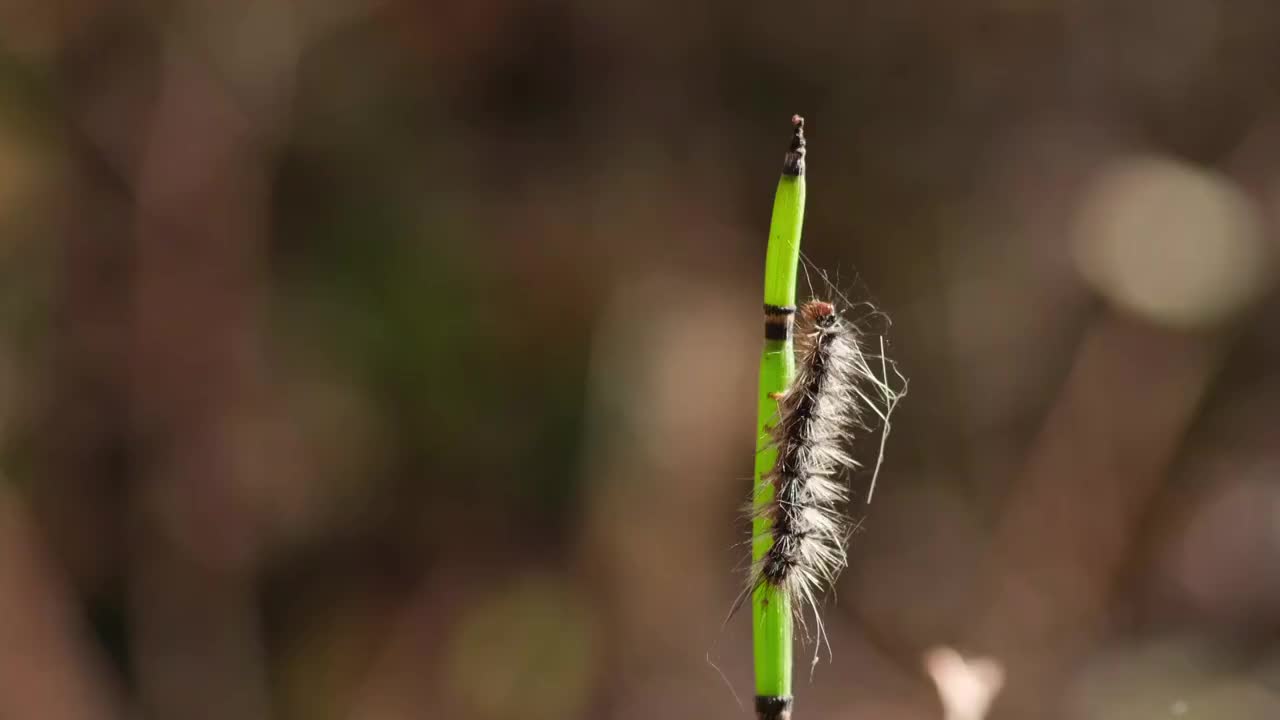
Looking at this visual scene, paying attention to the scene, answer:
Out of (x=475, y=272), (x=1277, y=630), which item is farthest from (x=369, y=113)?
(x=1277, y=630)

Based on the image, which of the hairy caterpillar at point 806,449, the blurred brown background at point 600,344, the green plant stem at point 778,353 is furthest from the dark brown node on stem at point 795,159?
the blurred brown background at point 600,344

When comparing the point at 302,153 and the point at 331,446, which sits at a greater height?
the point at 302,153

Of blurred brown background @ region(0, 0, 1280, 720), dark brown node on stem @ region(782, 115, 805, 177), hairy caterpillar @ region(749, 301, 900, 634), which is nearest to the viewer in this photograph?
dark brown node on stem @ region(782, 115, 805, 177)

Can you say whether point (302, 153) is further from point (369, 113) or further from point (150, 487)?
point (150, 487)

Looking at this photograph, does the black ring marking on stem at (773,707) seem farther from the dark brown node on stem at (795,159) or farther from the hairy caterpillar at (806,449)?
the dark brown node on stem at (795,159)

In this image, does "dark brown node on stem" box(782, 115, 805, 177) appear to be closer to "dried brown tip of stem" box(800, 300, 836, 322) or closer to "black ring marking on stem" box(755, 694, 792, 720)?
"dried brown tip of stem" box(800, 300, 836, 322)

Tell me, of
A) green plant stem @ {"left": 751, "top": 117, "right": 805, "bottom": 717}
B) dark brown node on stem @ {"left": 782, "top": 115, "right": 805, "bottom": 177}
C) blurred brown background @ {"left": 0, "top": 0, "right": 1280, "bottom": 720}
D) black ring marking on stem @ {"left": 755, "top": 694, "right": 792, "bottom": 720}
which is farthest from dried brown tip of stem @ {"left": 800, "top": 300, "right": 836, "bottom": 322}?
blurred brown background @ {"left": 0, "top": 0, "right": 1280, "bottom": 720}

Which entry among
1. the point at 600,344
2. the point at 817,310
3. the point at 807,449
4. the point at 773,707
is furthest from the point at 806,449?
the point at 600,344
